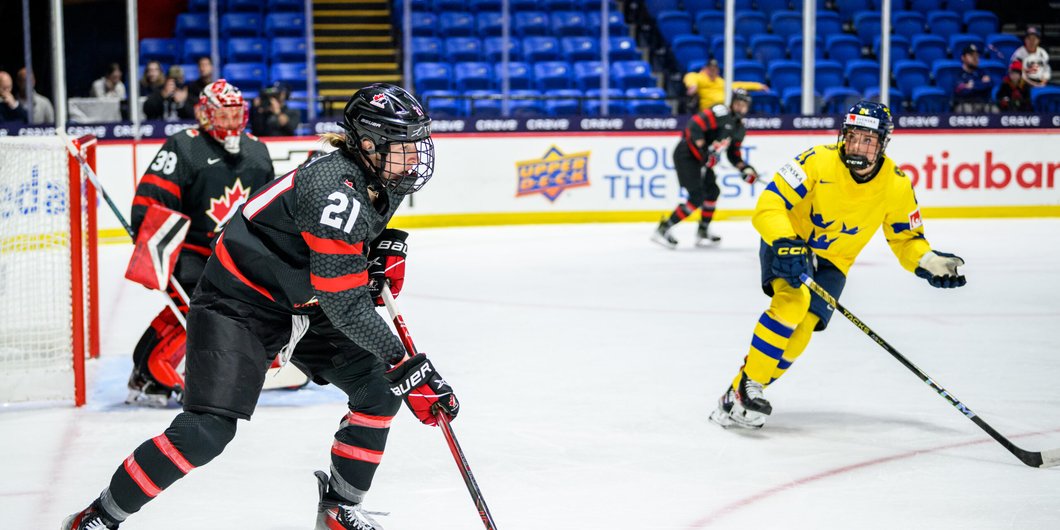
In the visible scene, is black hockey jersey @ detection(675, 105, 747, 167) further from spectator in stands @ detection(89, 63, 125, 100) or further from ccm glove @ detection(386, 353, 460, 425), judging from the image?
ccm glove @ detection(386, 353, 460, 425)

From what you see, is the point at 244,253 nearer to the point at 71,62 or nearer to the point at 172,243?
the point at 172,243

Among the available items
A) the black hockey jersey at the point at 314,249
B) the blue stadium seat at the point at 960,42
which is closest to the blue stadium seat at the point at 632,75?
the blue stadium seat at the point at 960,42

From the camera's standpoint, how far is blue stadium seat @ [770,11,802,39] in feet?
50.8

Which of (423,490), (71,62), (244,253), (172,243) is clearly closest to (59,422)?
(172,243)

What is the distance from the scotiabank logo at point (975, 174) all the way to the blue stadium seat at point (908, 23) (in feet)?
10.9

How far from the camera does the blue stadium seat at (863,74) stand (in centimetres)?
1449

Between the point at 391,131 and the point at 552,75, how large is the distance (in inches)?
453

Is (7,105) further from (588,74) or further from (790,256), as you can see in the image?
(790,256)

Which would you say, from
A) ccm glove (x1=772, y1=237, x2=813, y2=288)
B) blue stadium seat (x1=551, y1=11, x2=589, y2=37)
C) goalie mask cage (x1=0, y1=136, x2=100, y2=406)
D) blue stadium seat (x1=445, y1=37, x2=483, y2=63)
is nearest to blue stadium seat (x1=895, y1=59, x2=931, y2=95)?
blue stadium seat (x1=551, y1=11, x2=589, y2=37)

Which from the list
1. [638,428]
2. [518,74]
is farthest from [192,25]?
[638,428]

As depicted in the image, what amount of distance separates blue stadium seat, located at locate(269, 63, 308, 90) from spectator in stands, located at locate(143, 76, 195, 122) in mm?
2227

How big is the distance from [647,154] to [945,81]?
4.35 metres

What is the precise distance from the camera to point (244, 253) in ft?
9.64

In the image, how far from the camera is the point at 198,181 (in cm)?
483
